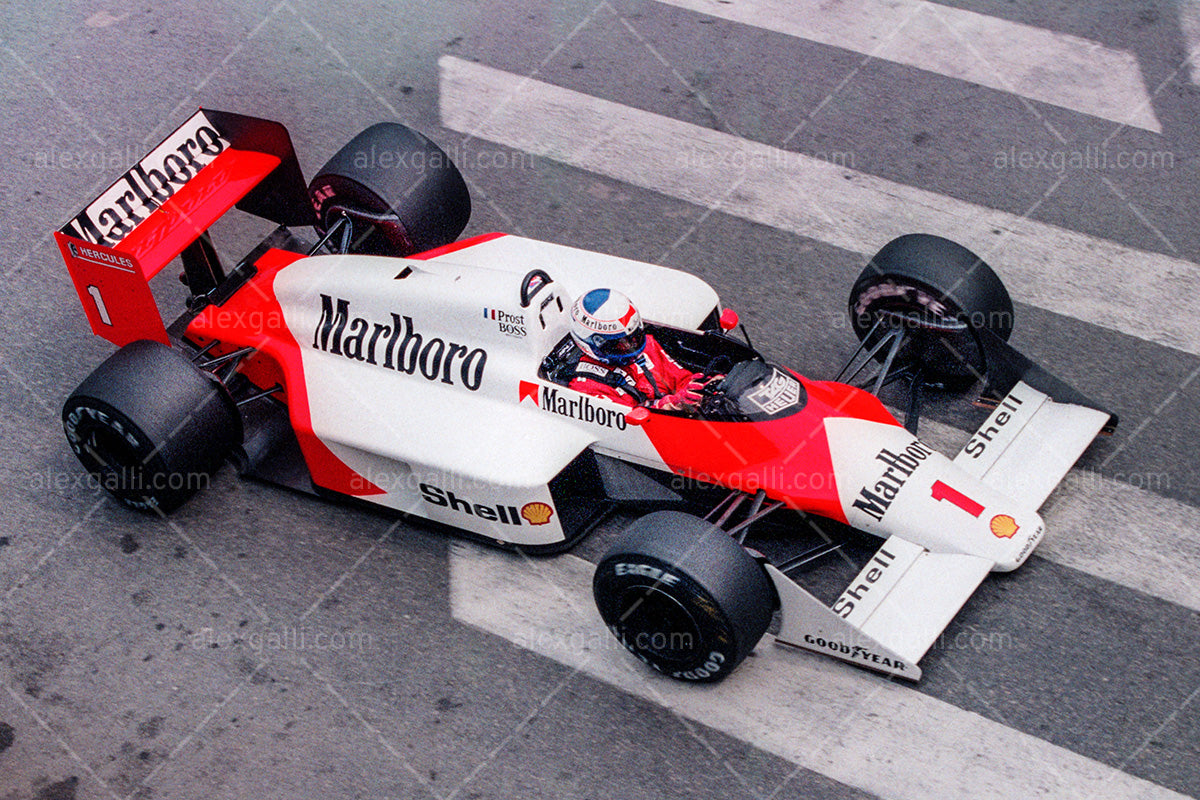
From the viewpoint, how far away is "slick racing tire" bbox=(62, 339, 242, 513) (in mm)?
6328

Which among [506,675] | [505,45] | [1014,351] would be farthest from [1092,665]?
[505,45]

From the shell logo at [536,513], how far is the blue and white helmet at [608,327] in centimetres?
76

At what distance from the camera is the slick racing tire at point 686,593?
5441 millimetres

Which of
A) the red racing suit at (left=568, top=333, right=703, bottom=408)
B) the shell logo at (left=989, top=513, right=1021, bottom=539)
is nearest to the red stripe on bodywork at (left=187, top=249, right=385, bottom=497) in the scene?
the red racing suit at (left=568, top=333, right=703, bottom=408)

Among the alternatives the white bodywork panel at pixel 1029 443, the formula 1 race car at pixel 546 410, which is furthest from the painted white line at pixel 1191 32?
the white bodywork panel at pixel 1029 443

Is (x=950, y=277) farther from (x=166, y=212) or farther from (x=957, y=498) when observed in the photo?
(x=166, y=212)

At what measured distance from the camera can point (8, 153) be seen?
30.3 feet

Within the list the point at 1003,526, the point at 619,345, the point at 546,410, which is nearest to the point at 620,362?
→ the point at 619,345

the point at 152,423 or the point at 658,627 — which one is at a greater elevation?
the point at 152,423

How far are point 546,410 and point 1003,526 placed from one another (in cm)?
223

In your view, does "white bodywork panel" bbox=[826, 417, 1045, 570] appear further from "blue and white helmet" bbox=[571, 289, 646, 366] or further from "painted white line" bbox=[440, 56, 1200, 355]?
"painted white line" bbox=[440, 56, 1200, 355]

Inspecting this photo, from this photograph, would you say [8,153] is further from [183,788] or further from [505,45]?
[183,788]

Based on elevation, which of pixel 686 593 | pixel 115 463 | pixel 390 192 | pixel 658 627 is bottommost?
pixel 658 627

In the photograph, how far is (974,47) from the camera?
32.2ft
